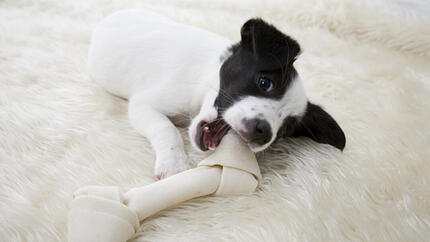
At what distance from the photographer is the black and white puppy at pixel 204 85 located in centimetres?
148

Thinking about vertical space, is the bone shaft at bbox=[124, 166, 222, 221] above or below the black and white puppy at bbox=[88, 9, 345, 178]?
below

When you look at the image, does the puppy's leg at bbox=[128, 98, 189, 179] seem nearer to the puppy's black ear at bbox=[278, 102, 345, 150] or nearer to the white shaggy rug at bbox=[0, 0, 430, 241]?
the white shaggy rug at bbox=[0, 0, 430, 241]

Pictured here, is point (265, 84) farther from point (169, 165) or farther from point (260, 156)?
point (169, 165)

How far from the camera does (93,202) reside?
44.4 inches

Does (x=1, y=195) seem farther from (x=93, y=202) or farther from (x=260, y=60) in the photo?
(x=260, y=60)

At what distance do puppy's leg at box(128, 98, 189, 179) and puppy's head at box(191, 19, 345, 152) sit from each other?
0.13m

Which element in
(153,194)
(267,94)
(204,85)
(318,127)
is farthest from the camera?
(204,85)

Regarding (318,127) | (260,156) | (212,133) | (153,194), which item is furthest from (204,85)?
(153,194)

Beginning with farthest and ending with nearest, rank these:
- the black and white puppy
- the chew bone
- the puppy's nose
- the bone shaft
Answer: the black and white puppy → the puppy's nose → the bone shaft → the chew bone

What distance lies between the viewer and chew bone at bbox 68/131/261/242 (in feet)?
3.60

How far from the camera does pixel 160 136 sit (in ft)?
5.40

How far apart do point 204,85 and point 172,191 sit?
27.1 inches

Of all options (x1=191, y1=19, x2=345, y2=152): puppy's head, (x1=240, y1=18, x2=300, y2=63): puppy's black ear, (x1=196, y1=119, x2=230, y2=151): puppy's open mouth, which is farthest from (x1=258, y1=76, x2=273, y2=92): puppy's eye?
(x1=196, y1=119, x2=230, y2=151): puppy's open mouth

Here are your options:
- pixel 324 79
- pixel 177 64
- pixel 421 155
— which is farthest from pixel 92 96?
pixel 421 155
